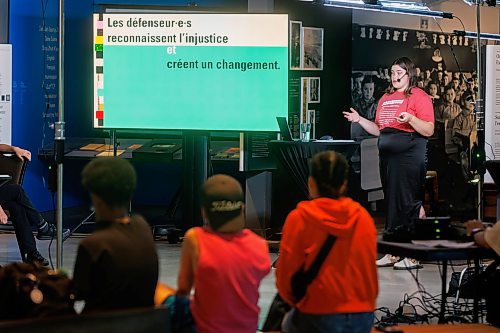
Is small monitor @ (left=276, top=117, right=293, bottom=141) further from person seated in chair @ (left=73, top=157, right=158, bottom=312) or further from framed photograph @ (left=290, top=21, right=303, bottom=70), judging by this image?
person seated in chair @ (left=73, top=157, right=158, bottom=312)

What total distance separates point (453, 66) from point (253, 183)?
373 cm

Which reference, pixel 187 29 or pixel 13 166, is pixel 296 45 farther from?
pixel 13 166

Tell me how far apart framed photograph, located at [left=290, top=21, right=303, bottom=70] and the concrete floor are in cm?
216

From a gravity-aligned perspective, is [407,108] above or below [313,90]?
below

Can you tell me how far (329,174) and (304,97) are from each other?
6357 mm

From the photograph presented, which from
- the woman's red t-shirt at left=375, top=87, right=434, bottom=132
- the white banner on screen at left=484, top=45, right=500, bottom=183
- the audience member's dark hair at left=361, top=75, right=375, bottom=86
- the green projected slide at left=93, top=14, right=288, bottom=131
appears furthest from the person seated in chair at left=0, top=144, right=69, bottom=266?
the audience member's dark hair at left=361, top=75, right=375, bottom=86

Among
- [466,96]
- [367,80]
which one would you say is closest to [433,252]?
[367,80]

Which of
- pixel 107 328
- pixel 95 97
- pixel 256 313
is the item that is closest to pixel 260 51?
pixel 95 97

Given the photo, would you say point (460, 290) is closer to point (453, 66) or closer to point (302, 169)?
point (302, 169)

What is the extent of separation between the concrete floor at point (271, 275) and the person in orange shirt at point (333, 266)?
228 cm

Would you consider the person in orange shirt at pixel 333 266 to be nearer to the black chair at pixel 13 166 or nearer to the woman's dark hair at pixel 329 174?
the woman's dark hair at pixel 329 174

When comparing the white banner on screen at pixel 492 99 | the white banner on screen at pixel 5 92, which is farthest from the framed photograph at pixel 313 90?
the white banner on screen at pixel 5 92

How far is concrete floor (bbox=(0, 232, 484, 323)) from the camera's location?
267 inches

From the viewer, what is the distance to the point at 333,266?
148 inches
